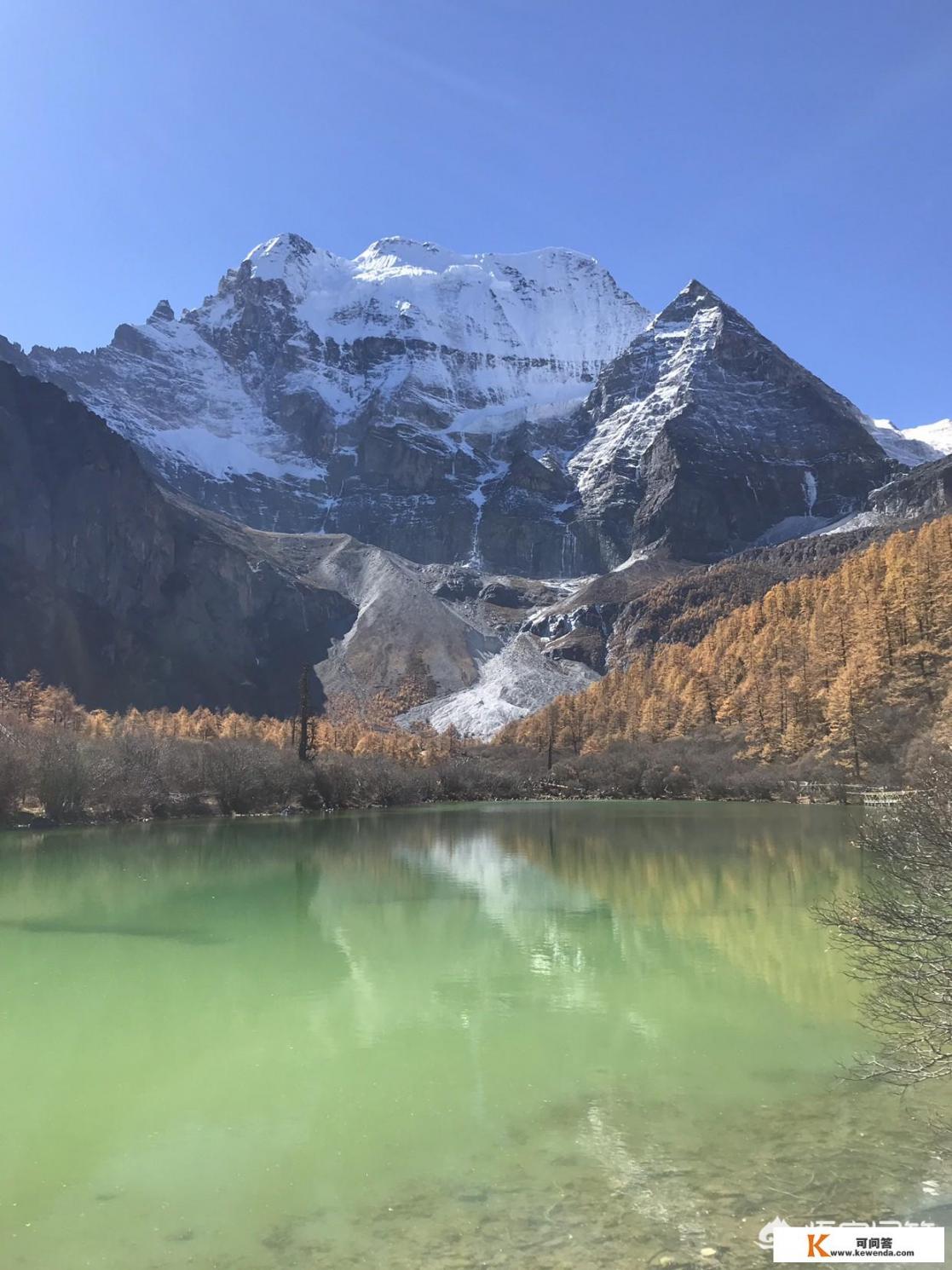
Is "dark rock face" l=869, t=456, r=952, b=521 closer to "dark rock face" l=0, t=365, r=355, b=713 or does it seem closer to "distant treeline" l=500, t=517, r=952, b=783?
"distant treeline" l=500, t=517, r=952, b=783

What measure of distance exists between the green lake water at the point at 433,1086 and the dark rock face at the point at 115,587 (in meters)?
117

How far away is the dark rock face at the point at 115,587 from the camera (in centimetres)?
13200

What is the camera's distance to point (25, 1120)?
32.7ft

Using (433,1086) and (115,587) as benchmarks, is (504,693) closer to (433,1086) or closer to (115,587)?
(115,587)

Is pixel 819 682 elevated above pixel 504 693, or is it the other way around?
pixel 504 693

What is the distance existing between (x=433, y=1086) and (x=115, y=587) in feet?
495

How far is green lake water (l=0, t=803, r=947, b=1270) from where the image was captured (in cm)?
746

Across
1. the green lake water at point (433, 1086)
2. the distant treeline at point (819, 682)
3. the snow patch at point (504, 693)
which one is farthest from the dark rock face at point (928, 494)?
the green lake water at point (433, 1086)

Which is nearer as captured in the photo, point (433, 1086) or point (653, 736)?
point (433, 1086)

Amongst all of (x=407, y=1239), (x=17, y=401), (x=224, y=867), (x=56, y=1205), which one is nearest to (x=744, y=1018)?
(x=407, y=1239)

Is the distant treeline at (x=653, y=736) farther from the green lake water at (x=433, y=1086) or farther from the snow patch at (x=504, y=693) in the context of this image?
the green lake water at (x=433, y=1086)

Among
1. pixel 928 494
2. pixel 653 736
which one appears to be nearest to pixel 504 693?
pixel 653 736

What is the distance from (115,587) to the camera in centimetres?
14925

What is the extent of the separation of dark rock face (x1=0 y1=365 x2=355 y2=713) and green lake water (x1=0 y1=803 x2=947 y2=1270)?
117 metres
